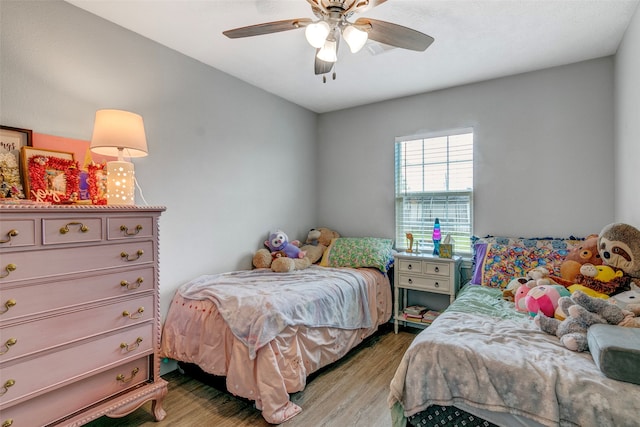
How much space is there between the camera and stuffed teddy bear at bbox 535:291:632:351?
145cm

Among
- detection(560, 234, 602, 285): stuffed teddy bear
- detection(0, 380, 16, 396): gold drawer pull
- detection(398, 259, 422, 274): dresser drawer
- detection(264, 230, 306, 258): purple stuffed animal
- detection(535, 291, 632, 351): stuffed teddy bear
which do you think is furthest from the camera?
detection(264, 230, 306, 258): purple stuffed animal

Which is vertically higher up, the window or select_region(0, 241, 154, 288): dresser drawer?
the window

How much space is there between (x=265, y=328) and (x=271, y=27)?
1703 millimetres

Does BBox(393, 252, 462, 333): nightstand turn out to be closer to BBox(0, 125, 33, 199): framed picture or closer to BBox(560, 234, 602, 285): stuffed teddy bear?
BBox(560, 234, 602, 285): stuffed teddy bear

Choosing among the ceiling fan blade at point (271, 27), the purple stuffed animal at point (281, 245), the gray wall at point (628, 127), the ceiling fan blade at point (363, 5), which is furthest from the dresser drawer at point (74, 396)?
the gray wall at point (628, 127)

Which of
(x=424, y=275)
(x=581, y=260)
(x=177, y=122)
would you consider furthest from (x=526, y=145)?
(x=177, y=122)

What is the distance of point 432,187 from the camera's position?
345 cm

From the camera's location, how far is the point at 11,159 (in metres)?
1.70

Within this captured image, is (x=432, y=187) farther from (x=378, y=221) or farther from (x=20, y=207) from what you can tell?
(x=20, y=207)

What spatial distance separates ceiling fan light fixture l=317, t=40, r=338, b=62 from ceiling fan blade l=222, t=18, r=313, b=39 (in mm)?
149

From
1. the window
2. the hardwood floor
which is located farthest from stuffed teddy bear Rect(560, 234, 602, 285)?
the hardwood floor

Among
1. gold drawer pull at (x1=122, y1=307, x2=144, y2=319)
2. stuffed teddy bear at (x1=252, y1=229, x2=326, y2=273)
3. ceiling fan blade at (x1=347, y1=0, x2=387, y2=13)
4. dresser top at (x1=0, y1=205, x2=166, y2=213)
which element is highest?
ceiling fan blade at (x1=347, y1=0, x2=387, y2=13)

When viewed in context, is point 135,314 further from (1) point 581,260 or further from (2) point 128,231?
(1) point 581,260

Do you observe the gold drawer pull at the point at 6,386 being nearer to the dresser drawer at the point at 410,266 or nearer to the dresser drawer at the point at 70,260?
the dresser drawer at the point at 70,260
